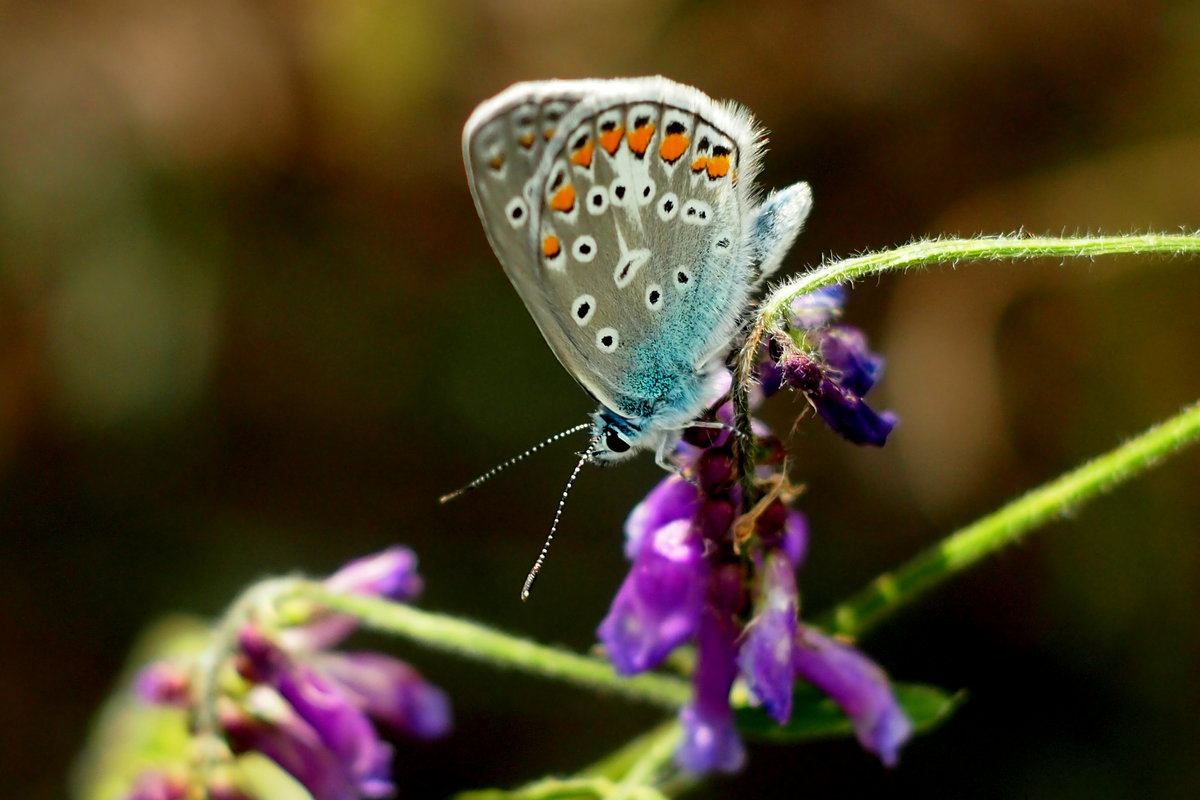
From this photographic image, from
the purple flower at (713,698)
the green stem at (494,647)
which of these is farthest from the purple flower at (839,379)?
the green stem at (494,647)

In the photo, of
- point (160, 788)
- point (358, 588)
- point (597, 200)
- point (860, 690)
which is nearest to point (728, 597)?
point (860, 690)

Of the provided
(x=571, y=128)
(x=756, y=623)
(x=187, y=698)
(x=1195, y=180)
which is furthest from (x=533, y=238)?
(x=1195, y=180)

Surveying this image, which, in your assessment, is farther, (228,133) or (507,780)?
(228,133)

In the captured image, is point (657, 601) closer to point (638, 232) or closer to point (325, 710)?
point (638, 232)

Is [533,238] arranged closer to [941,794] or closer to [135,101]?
[941,794]

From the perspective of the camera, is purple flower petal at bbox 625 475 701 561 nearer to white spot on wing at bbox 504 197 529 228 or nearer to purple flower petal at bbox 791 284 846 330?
purple flower petal at bbox 791 284 846 330
